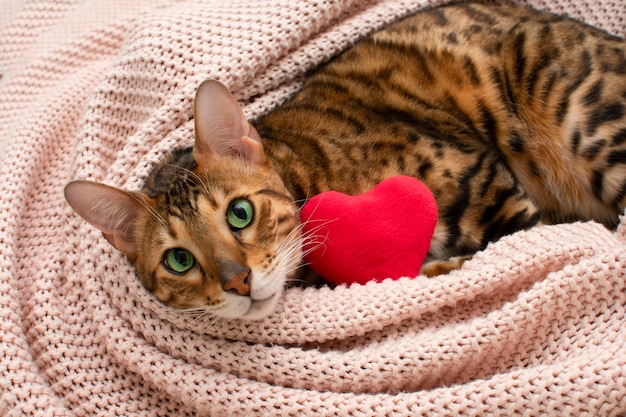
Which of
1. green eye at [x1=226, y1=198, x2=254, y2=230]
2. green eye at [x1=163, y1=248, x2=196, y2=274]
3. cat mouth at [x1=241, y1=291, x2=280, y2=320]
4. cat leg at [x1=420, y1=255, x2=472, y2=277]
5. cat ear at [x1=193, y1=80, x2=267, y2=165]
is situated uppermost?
cat ear at [x1=193, y1=80, x2=267, y2=165]

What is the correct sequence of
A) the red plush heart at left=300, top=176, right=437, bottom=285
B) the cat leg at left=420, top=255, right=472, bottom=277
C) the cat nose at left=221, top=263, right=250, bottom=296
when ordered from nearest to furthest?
the cat nose at left=221, top=263, right=250, bottom=296, the red plush heart at left=300, top=176, right=437, bottom=285, the cat leg at left=420, top=255, right=472, bottom=277

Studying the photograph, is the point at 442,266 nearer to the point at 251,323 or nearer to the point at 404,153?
the point at 404,153

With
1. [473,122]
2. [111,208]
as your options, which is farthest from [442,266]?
[111,208]

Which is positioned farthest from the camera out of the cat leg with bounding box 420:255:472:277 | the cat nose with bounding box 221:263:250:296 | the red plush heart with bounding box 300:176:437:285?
the cat leg with bounding box 420:255:472:277

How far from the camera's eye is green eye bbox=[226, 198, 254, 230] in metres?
1.10

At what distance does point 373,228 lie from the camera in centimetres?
116

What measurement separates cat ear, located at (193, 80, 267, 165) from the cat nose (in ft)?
0.82

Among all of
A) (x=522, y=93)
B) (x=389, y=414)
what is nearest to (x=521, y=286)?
(x=389, y=414)

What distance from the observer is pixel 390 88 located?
1.48 m

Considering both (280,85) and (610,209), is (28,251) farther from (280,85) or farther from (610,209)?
(610,209)

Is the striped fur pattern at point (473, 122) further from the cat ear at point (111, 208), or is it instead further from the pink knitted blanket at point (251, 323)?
the cat ear at point (111, 208)

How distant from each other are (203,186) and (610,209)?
1.03 metres

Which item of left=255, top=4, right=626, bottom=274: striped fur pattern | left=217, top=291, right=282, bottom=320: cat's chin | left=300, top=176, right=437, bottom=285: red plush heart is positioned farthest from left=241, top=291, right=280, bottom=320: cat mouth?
left=255, top=4, right=626, bottom=274: striped fur pattern

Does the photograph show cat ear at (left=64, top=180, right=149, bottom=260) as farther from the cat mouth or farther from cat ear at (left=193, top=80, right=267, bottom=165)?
the cat mouth
